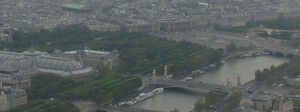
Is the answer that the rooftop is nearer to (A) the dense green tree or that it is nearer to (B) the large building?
(B) the large building

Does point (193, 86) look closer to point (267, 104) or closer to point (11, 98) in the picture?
point (267, 104)

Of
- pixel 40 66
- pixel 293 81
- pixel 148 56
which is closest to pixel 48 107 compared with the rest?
pixel 40 66

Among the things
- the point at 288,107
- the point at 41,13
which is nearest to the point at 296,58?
the point at 288,107

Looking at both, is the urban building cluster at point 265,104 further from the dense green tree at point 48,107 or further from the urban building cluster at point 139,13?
the urban building cluster at point 139,13

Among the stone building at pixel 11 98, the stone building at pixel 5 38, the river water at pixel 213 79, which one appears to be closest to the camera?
the stone building at pixel 11 98

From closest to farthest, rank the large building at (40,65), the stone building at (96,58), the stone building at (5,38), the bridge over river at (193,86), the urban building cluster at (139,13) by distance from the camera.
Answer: the bridge over river at (193,86), the large building at (40,65), the stone building at (96,58), the stone building at (5,38), the urban building cluster at (139,13)

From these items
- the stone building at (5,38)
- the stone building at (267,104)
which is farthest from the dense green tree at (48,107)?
the stone building at (5,38)

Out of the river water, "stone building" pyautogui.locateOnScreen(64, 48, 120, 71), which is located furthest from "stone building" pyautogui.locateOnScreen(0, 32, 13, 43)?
the river water
